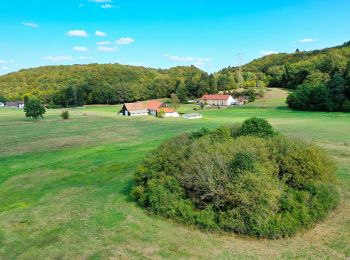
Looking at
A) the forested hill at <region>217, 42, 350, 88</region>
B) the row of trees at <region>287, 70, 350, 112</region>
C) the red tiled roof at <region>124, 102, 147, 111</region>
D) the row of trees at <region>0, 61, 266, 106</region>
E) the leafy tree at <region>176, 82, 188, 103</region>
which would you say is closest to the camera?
the row of trees at <region>287, 70, 350, 112</region>

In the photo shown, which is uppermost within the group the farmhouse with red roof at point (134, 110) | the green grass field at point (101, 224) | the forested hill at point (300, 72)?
the forested hill at point (300, 72)

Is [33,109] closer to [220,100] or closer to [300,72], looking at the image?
[220,100]

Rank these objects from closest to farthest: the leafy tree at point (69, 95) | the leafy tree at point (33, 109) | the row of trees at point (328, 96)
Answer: the row of trees at point (328, 96) → the leafy tree at point (33, 109) → the leafy tree at point (69, 95)

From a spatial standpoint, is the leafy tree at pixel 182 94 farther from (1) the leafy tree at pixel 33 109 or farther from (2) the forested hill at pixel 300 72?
(1) the leafy tree at pixel 33 109

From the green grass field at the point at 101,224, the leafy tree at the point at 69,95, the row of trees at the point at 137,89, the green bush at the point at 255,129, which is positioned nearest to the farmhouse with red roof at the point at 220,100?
the row of trees at the point at 137,89

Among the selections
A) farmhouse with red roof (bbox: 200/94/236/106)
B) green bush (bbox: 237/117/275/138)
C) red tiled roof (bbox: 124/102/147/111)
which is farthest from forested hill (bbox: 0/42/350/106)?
green bush (bbox: 237/117/275/138)

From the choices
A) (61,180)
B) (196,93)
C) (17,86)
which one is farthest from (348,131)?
(17,86)

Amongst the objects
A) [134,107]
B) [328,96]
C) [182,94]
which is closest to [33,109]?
[134,107]

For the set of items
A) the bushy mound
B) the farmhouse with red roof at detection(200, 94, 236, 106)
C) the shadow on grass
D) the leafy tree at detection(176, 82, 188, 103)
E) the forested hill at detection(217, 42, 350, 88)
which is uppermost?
the forested hill at detection(217, 42, 350, 88)

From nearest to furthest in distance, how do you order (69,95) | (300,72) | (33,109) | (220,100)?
1. (33,109)
2. (220,100)
3. (300,72)
4. (69,95)

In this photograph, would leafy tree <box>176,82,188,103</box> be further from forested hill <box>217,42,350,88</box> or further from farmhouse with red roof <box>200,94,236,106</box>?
forested hill <box>217,42,350,88</box>
